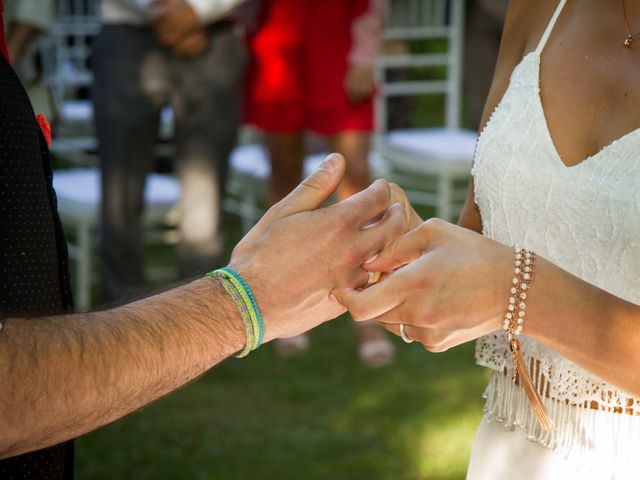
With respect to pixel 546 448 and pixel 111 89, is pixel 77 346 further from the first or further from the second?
pixel 111 89

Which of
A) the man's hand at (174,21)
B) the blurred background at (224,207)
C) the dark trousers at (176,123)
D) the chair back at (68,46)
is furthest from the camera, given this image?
the chair back at (68,46)

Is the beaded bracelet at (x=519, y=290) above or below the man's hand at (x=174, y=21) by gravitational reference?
below

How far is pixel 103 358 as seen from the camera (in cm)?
128

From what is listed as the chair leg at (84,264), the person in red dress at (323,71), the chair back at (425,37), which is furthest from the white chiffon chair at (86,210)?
the chair back at (425,37)

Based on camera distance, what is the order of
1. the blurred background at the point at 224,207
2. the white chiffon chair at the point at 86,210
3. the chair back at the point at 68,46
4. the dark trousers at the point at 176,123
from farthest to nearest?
the chair back at the point at 68,46, the white chiffon chair at the point at 86,210, the dark trousers at the point at 176,123, the blurred background at the point at 224,207

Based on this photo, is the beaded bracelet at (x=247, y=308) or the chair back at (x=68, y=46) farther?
the chair back at (x=68, y=46)

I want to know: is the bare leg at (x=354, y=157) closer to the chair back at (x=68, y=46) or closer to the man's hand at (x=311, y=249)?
the chair back at (x=68, y=46)

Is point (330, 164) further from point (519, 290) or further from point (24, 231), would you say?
point (24, 231)

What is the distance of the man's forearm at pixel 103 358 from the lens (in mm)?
1211

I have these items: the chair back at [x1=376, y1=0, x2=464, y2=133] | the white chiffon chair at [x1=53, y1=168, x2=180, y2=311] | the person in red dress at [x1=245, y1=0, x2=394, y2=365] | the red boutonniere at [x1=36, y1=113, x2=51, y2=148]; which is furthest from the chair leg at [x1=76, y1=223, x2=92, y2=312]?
the red boutonniere at [x1=36, y1=113, x2=51, y2=148]

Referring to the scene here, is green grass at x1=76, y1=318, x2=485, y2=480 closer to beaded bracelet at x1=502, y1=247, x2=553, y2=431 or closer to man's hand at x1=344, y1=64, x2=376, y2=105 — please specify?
man's hand at x1=344, y1=64, x2=376, y2=105

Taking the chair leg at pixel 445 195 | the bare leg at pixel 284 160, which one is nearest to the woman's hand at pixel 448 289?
the bare leg at pixel 284 160

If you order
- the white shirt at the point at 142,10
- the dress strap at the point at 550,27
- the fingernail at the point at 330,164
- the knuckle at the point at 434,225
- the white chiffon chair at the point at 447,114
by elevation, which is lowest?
the white chiffon chair at the point at 447,114

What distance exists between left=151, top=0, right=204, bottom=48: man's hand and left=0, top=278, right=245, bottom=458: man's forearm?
8.77 ft
